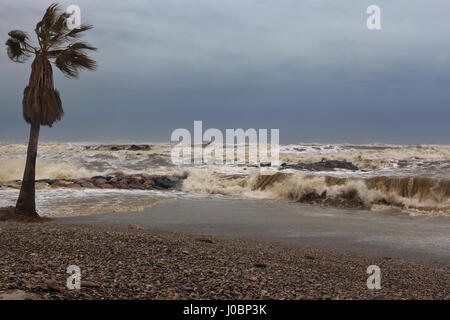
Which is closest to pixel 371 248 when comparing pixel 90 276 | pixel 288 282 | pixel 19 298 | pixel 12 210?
pixel 288 282

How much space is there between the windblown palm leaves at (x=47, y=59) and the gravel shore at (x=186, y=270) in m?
3.30

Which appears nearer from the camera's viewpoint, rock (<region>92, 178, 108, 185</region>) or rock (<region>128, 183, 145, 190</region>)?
rock (<region>128, 183, 145, 190</region>)

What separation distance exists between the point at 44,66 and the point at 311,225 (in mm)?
7473

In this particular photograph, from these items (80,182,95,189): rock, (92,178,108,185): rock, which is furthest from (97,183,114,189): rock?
(92,178,108,185): rock

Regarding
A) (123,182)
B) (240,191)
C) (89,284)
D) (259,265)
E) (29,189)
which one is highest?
(29,189)

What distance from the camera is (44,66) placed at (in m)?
9.11

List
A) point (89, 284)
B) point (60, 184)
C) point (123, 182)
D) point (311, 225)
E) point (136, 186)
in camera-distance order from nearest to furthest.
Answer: point (89, 284), point (311, 225), point (60, 184), point (136, 186), point (123, 182)

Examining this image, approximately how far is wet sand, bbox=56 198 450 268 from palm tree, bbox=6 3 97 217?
208 centimetres

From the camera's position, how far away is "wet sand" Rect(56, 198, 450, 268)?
295 inches

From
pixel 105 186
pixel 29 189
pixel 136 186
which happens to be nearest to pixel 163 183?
pixel 136 186

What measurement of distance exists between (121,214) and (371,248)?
680cm

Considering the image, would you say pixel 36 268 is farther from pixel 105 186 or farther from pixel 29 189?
pixel 105 186

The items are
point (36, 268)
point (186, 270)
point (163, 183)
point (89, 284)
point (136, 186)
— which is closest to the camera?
point (89, 284)

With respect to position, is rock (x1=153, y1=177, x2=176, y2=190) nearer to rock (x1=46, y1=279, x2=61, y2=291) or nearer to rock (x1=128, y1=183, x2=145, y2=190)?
rock (x1=128, y1=183, x2=145, y2=190)
